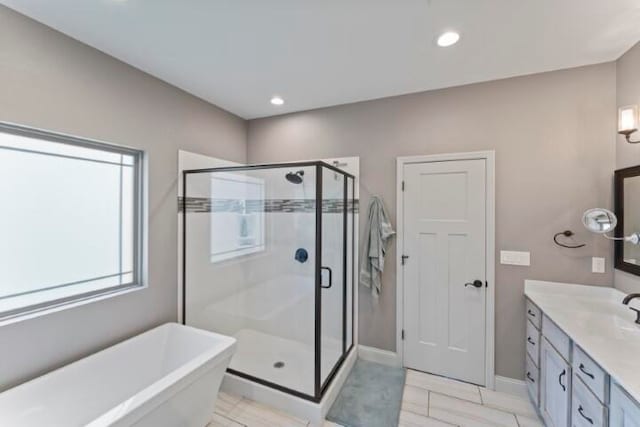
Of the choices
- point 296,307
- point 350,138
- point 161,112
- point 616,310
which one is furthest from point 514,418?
point 161,112

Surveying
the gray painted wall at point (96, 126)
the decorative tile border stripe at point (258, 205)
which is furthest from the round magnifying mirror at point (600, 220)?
the gray painted wall at point (96, 126)

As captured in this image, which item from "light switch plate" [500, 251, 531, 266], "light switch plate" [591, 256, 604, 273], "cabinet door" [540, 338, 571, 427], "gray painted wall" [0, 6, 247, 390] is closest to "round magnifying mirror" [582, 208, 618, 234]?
"light switch plate" [591, 256, 604, 273]

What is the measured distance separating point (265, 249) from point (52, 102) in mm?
1978

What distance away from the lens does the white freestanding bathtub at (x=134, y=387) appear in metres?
1.44

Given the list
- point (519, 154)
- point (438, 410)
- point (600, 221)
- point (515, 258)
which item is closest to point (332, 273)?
point (438, 410)

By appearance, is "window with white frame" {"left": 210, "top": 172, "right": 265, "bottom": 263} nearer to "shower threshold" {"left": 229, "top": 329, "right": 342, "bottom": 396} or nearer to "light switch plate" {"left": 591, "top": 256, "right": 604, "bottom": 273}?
"shower threshold" {"left": 229, "top": 329, "right": 342, "bottom": 396}

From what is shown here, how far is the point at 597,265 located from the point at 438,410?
67.7 inches

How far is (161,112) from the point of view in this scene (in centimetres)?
243

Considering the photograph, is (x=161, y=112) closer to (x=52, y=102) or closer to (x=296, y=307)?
(x=52, y=102)

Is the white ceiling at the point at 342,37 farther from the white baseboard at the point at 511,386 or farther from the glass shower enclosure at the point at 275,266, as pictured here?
the white baseboard at the point at 511,386

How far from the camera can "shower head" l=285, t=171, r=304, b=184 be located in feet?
7.96

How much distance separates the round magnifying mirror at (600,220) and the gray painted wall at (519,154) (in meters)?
0.14

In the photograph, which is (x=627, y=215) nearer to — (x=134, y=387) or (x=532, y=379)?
(x=532, y=379)

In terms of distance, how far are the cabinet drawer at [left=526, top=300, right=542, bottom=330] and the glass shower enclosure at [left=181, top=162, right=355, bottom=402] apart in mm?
1552
